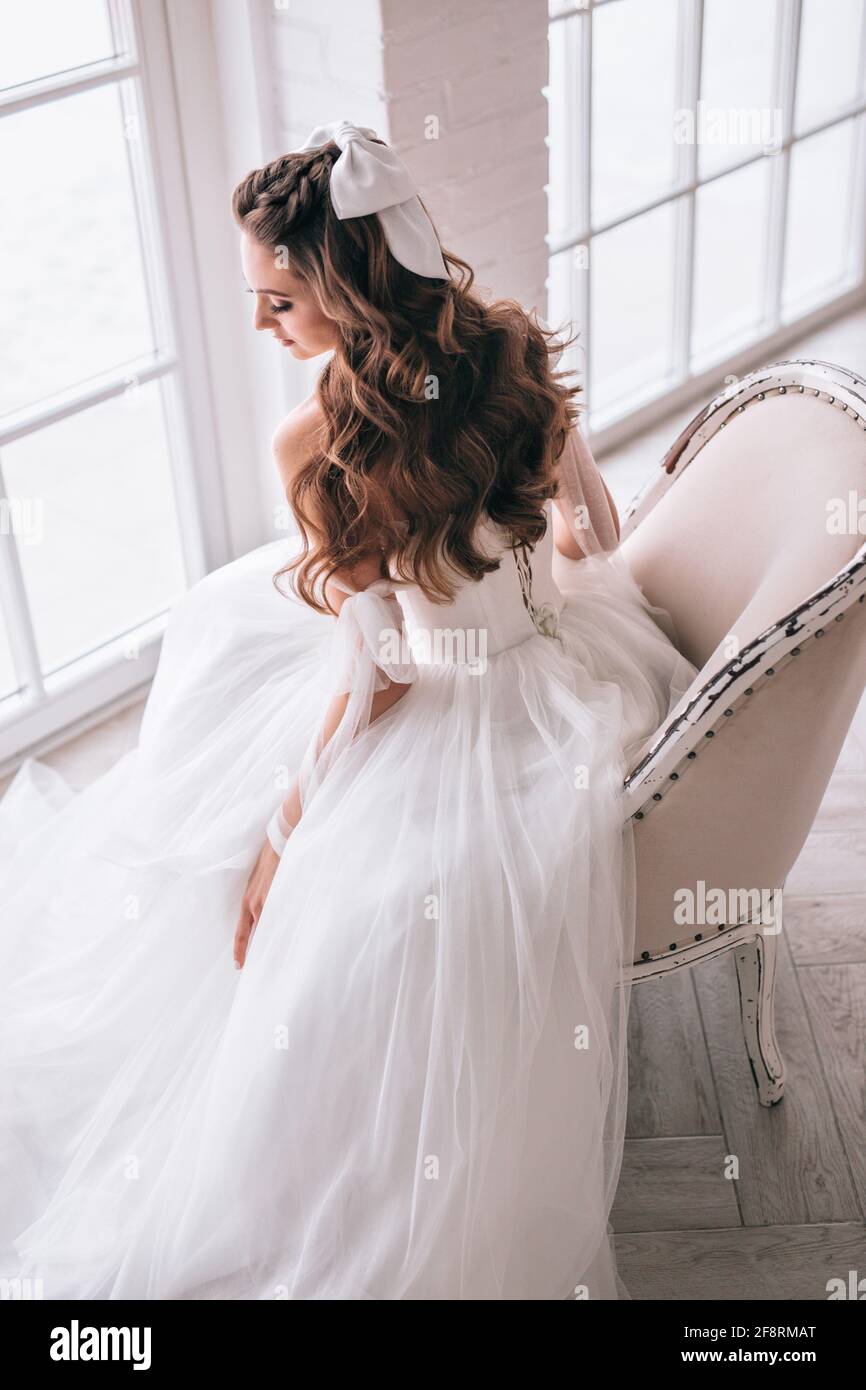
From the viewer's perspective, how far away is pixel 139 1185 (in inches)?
60.2

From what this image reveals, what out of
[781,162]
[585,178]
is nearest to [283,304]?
[585,178]

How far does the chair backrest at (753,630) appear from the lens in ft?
4.55

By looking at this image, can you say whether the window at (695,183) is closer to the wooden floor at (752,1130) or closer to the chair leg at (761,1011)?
the wooden floor at (752,1130)

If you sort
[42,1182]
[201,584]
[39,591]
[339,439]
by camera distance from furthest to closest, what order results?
1. [39,591]
2. [201,584]
3. [42,1182]
4. [339,439]

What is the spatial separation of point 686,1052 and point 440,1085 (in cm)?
65

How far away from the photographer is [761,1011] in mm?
1760

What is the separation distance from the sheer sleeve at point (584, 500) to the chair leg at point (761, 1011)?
56 centimetres

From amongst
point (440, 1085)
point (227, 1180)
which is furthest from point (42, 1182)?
point (440, 1085)

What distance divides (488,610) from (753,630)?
1.02 feet

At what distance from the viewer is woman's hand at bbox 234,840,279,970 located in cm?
155

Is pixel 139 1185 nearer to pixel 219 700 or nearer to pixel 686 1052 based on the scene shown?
pixel 219 700

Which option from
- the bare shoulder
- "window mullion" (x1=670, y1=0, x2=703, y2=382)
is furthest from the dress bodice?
"window mullion" (x1=670, y1=0, x2=703, y2=382)

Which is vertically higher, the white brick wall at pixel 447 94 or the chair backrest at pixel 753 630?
the white brick wall at pixel 447 94

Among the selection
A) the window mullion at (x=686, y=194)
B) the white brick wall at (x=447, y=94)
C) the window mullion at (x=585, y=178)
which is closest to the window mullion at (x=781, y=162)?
the window mullion at (x=686, y=194)
